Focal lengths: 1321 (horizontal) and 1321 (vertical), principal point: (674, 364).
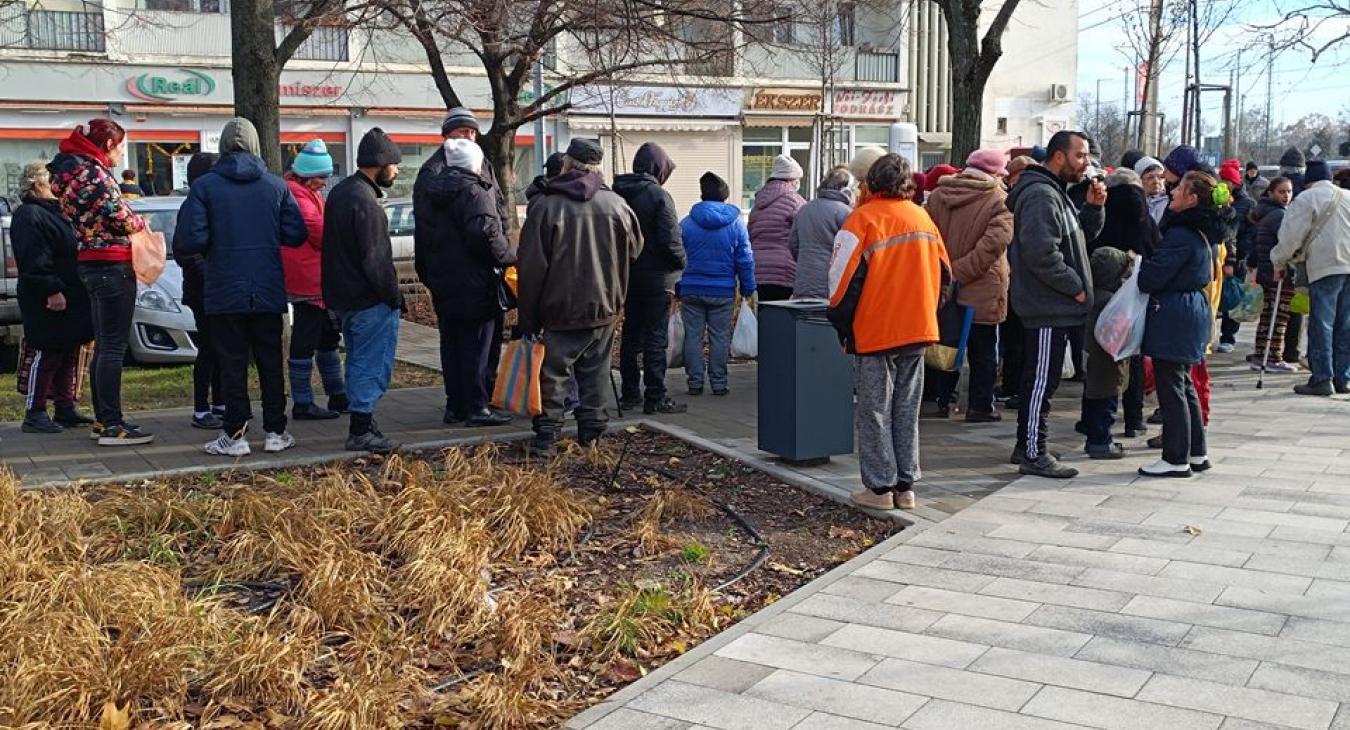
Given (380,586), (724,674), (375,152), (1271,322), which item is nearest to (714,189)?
(375,152)

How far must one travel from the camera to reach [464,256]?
8.84 meters

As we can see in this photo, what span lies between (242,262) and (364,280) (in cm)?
72

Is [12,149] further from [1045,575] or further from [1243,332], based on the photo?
[1045,575]

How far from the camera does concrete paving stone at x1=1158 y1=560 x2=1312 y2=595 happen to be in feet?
18.5

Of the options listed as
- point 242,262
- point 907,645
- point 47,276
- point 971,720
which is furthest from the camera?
point 47,276

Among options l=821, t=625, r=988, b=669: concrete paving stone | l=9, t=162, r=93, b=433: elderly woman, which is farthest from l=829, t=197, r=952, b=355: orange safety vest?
l=9, t=162, r=93, b=433: elderly woman

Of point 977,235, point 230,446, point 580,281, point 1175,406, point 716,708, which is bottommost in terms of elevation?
point 716,708

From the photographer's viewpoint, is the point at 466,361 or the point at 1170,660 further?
the point at 466,361

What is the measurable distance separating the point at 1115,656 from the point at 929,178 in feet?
22.6

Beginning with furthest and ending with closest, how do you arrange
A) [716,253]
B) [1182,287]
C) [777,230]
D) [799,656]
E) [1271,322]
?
1. [1271,322]
2. [777,230]
3. [716,253]
4. [1182,287]
5. [799,656]

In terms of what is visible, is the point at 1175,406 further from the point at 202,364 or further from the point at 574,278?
the point at 202,364

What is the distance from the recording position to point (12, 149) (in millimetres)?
29703

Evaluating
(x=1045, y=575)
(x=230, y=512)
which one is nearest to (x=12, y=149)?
(x=230, y=512)

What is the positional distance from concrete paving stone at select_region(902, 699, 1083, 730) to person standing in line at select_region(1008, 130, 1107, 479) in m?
3.75
